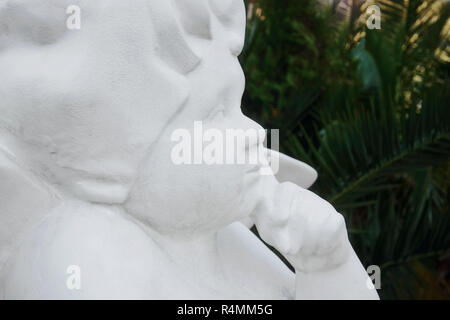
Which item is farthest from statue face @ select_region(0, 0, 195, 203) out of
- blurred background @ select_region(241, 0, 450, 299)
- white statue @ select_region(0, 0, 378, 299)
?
blurred background @ select_region(241, 0, 450, 299)

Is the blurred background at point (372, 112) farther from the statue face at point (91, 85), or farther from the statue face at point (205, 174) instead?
the statue face at point (91, 85)

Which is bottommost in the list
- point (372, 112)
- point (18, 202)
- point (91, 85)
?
point (372, 112)

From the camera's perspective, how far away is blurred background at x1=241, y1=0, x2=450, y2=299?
10.0 feet

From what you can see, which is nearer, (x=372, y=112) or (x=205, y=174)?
(x=205, y=174)

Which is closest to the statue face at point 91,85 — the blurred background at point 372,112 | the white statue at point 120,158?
the white statue at point 120,158

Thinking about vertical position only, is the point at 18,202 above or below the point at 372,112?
above

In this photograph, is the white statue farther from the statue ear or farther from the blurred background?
the blurred background

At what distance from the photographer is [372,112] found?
10.1ft

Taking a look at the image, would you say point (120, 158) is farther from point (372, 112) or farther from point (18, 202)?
point (372, 112)

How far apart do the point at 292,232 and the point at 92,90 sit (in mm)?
480

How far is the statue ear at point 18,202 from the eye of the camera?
3.95 feet

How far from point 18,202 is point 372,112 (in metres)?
2.17

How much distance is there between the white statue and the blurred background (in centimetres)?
176

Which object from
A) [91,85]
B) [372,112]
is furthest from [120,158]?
[372,112]
